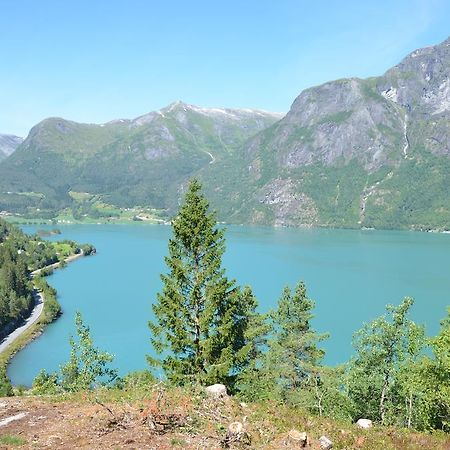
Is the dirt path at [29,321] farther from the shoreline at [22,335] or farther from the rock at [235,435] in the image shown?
the rock at [235,435]

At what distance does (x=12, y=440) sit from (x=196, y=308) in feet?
38.6

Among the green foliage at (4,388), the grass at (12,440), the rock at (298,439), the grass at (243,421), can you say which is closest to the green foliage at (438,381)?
the grass at (243,421)

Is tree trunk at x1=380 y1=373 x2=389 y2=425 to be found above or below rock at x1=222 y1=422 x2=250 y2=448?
below

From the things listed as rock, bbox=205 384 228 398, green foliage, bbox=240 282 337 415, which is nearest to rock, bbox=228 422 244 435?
rock, bbox=205 384 228 398

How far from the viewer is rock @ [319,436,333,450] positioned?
13.2 m

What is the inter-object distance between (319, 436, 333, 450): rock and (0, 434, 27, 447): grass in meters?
8.13

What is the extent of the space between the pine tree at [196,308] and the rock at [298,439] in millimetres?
8959

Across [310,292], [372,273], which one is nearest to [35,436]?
[310,292]

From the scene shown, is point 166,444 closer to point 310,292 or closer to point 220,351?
point 220,351

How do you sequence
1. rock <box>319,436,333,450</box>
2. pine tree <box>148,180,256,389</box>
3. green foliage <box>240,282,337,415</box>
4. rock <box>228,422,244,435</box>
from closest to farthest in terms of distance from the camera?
rock <box>228,422,244,435</box> → rock <box>319,436,333,450</box> → pine tree <box>148,180,256,389</box> → green foliage <box>240,282,337,415</box>

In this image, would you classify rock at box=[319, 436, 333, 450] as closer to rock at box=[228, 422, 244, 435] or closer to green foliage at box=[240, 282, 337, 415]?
rock at box=[228, 422, 244, 435]

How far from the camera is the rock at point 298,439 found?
42.6 feet

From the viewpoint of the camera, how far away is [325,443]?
13281 mm

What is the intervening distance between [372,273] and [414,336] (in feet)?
454
